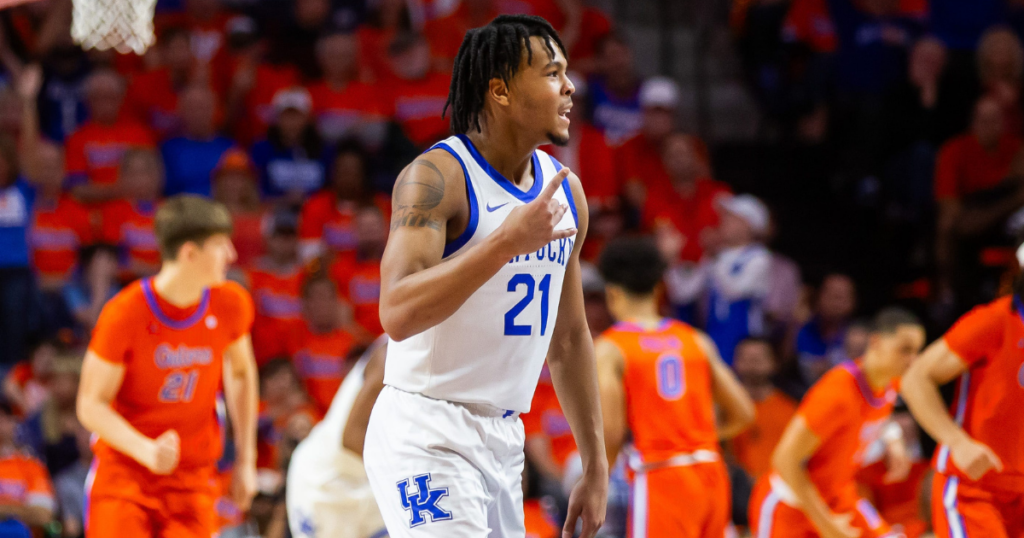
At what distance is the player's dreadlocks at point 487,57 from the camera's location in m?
3.29

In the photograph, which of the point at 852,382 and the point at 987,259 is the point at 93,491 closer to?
the point at 852,382

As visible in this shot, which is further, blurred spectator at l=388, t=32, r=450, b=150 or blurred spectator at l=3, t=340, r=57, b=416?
blurred spectator at l=388, t=32, r=450, b=150

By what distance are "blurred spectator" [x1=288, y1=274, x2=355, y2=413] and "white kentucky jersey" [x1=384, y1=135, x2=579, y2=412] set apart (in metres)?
5.48

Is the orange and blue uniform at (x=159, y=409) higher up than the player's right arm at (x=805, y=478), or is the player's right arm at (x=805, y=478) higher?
the orange and blue uniform at (x=159, y=409)

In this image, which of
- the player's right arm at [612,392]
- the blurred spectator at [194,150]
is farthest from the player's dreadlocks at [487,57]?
the blurred spectator at [194,150]

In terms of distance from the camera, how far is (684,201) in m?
10.2

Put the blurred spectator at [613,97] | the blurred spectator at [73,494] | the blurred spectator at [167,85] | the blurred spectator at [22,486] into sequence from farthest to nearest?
1. the blurred spectator at [613,97]
2. the blurred spectator at [167,85]
3. the blurred spectator at [73,494]
4. the blurred spectator at [22,486]

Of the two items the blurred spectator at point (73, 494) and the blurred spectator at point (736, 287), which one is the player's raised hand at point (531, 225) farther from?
the blurred spectator at point (736, 287)

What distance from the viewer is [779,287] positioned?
994cm

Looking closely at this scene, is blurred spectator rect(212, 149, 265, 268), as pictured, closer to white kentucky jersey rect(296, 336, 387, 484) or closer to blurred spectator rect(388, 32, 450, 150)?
blurred spectator rect(388, 32, 450, 150)

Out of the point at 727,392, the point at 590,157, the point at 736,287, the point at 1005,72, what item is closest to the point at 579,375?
the point at 727,392

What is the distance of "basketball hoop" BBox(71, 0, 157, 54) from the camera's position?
658 centimetres

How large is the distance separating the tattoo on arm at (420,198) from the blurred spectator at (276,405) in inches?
204

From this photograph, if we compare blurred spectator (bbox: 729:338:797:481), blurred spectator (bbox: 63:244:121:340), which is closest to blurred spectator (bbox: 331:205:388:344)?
blurred spectator (bbox: 63:244:121:340)
